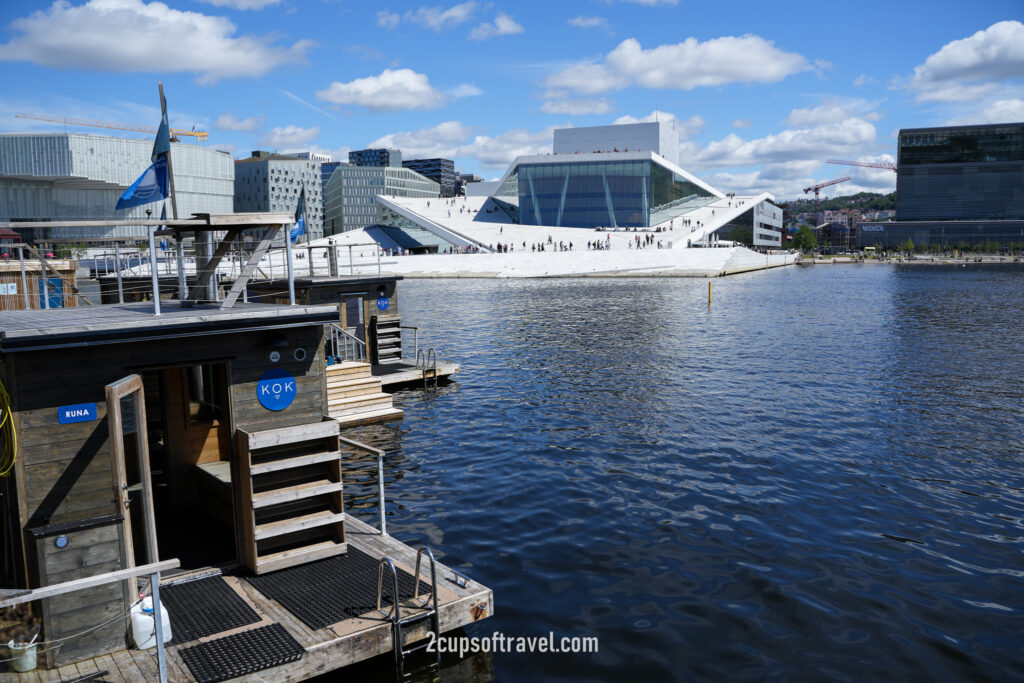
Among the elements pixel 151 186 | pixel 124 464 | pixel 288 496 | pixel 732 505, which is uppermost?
pixel 151 186

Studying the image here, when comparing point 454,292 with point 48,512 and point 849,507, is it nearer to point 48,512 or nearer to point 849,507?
point 849,507

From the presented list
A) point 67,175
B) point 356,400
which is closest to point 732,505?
point 356,400

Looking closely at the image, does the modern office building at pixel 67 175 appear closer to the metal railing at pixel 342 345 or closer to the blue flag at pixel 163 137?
the metal railing at pixel 342 345

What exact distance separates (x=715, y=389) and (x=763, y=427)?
5.12 m

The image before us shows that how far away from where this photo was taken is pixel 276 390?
9.80 metres

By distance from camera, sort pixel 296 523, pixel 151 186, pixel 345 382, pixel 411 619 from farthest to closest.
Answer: pixel 345 382
pixel 151 186
pixel 296 523
pixel 411 619

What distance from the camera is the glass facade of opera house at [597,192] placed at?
130 metres

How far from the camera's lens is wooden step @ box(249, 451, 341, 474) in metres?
9.36

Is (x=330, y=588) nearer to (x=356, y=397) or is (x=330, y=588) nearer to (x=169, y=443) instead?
(x=169, y=443)

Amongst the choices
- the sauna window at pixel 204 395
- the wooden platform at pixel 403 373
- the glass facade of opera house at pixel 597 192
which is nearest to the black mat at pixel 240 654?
the sauna window at pixel 204 395

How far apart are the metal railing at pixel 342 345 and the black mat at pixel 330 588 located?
12733 mm

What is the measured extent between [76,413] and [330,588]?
349cm

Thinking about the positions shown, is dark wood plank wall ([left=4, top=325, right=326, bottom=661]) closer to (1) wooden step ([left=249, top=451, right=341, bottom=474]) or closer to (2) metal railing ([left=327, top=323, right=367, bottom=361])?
(1) wooden step ([left=249, top=451, right=341, bottom=474])

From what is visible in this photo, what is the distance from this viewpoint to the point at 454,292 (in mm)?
69188
